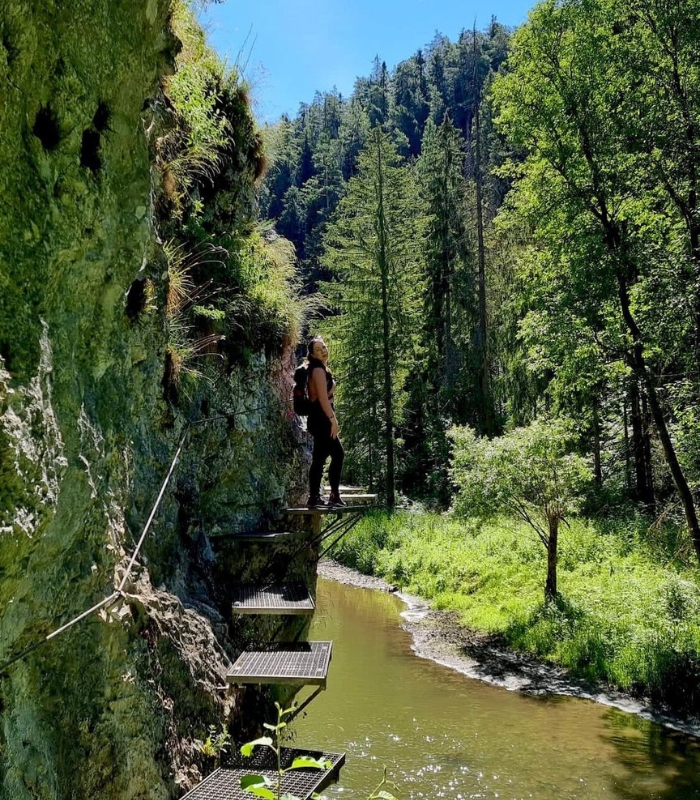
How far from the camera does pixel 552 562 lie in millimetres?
13211

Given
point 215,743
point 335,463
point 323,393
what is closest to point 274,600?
point 215,743

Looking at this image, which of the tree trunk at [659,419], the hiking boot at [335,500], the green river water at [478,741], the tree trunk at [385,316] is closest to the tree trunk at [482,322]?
the tree trunk at [385,316]

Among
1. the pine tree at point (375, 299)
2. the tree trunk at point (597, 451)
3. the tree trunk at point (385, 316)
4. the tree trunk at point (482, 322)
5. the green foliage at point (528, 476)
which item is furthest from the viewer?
the tree trunk at point (482, 322)

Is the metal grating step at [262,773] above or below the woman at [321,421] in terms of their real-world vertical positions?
below

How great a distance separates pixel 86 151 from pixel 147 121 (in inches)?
→ 37.4

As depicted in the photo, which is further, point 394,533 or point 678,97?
point 394,533

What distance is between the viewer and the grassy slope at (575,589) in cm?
1042

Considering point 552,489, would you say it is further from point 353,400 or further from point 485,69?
point 485,69

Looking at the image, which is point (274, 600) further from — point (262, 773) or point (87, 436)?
point (87, 436)

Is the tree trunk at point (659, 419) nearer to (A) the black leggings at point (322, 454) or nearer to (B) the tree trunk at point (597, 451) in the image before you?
(A) the black leggings at point (322, 454)

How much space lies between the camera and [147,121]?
4227 millimetres

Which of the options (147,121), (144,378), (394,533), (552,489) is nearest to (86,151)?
(147,121)

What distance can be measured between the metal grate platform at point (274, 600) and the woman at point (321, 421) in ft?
3.20

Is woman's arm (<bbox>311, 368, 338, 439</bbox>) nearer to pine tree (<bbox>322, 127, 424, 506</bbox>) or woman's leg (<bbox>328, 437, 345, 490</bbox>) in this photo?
woman's leg (<bbox>328, 437, 345, 490</bbox>)
